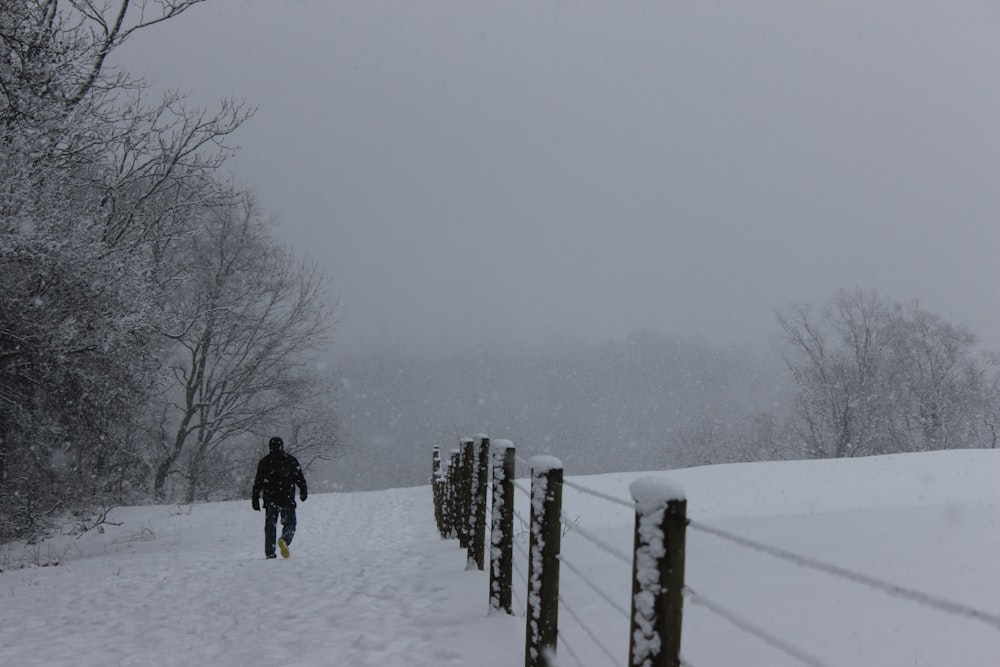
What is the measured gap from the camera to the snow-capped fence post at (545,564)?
3.95 meters

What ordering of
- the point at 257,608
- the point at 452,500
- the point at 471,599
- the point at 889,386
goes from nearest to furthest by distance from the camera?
1. the point at 471,599
2. the point at 257,608
3. the point at 452,500
4. the point at 889,386

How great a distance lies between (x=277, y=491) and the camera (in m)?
9.95

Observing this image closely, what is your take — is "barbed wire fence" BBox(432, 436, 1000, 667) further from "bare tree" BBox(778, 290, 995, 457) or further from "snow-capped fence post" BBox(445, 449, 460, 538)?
"bare tree" BBox(778, 290, 995, 457)

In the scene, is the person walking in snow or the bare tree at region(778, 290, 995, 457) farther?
the bare tree at region(778, 290, 995, 457)

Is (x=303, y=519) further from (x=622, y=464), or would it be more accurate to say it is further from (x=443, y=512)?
(x=622, y=464)

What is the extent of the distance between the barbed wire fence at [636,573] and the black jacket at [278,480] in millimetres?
3260

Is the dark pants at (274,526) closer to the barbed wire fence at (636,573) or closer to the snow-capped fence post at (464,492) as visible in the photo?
the snow-capped fence post at (464,492)

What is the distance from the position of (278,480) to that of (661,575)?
8.67 m

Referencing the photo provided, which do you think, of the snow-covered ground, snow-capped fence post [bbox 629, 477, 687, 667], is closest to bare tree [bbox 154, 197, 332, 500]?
the snow-covered ground

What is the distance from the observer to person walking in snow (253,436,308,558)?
9797 millimetres

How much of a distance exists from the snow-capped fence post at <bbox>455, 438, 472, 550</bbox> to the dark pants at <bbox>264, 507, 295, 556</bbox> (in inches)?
102

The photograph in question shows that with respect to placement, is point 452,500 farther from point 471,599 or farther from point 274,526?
point 471,599

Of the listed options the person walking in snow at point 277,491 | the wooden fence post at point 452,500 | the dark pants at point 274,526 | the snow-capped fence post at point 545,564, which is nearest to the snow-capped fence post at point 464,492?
the wooden fence post at point 452,500

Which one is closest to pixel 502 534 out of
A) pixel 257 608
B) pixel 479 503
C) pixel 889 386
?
pixel 479 503
